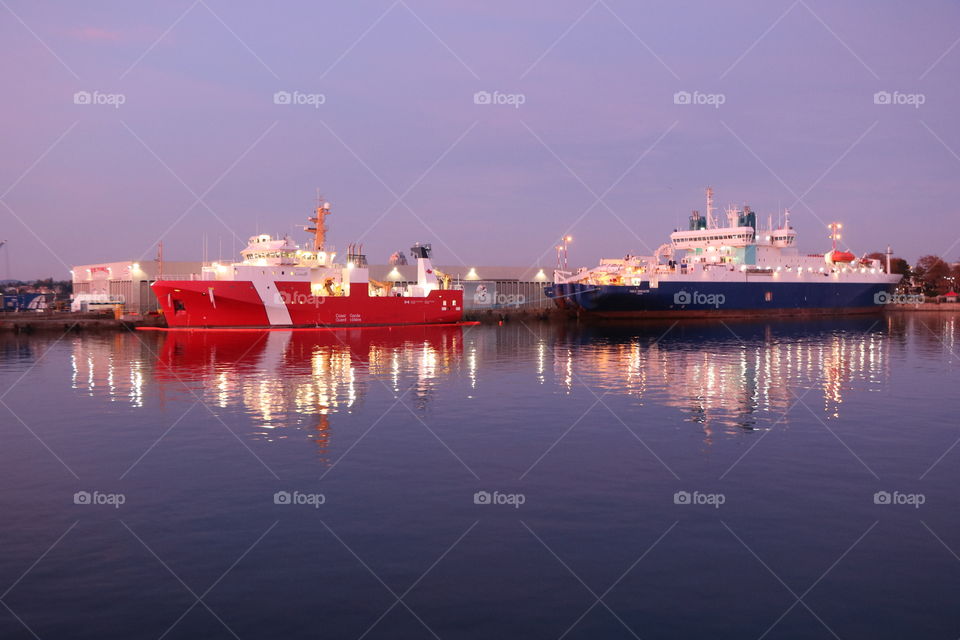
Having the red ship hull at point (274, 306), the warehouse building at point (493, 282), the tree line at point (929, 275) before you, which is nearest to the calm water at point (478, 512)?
the red ship hull at point (274, 306)

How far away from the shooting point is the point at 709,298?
246ft

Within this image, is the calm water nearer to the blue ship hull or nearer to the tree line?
the blue ship hull

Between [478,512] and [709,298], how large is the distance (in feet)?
227

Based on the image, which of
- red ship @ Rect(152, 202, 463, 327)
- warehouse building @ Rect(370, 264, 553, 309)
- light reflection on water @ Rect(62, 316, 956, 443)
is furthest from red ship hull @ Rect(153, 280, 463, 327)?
warehouse building @ Rect(370, 264, 553, 309)

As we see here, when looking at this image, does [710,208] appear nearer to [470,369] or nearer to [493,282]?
[493,282]

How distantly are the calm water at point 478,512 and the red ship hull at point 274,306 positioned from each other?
2739 centimetres

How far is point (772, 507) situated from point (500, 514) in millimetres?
3987

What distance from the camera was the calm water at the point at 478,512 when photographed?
726cm

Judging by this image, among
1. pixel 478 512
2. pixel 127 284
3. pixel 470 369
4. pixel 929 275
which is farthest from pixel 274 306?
pixel 929 275

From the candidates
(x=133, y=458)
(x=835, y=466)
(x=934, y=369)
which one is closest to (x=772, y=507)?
(x=835, y=466)

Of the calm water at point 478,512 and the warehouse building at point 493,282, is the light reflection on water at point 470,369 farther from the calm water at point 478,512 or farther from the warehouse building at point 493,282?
the warehouse building at point 493,282

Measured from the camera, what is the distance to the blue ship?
72.0 meters

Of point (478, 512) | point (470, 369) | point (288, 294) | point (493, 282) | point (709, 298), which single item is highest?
point (493, 282)

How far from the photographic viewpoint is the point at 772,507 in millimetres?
10453
